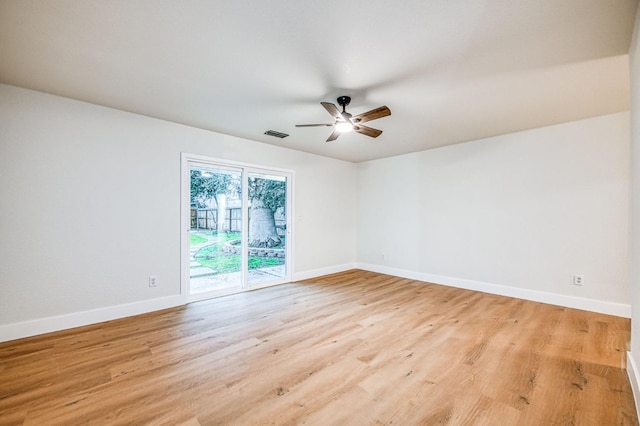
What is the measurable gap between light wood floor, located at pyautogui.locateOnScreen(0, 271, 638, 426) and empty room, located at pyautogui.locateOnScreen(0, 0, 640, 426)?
0.07ft

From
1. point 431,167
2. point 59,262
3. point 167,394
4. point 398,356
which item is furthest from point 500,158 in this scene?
point 59,262

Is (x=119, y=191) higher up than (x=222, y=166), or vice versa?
(x=222, y=166)

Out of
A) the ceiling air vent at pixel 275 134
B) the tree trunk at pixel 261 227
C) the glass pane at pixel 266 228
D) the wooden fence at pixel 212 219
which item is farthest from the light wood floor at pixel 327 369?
the ceiling air vent at pixel 275 134

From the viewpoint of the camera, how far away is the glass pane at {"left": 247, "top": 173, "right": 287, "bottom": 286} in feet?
15.1

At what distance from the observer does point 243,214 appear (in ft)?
14.5

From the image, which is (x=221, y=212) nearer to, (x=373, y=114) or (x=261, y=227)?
(x=261, y=227)

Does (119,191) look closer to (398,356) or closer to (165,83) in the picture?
(165,83)

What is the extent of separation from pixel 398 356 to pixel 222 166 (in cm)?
357

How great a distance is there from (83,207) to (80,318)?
4.14 feet

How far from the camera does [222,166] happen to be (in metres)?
4.21

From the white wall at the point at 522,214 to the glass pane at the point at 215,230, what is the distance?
318cm

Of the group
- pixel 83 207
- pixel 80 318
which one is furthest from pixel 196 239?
pixel 80 318

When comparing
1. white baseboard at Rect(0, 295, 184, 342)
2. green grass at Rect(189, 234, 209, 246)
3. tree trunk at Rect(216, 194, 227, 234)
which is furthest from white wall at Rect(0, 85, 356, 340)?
tree trunk at Rect(216, 194, 227, 234)

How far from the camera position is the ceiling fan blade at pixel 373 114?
8.49 feet
